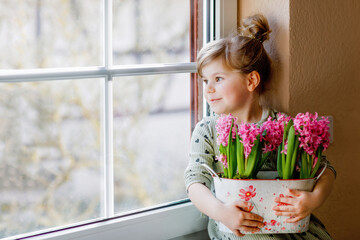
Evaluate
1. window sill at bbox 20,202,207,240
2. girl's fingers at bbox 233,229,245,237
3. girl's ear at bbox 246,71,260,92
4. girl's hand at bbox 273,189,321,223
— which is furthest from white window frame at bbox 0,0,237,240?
girl's hand at bbox 273,189,321,223

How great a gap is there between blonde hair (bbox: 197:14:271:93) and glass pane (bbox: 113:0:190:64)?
0.11 metres

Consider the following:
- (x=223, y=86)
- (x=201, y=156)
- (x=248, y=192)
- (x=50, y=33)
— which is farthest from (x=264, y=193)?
(x=50, y=33)

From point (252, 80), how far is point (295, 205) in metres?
0.42

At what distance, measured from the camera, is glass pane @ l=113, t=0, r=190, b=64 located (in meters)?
1.33

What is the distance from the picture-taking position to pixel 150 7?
1384 mm

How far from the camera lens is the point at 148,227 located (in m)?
1.40

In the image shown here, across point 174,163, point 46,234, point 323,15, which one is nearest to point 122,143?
point 174,163

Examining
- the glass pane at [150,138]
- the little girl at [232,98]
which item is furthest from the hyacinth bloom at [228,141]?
the glass pane at [150,138]

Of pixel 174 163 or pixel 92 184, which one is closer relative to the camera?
pixel 92 184

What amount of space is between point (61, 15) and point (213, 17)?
0.55 meters

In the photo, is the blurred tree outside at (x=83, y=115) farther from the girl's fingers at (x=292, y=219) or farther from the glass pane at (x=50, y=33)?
the girl's fingers at (x=292, y=219)

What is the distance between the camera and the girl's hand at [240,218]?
1.14m

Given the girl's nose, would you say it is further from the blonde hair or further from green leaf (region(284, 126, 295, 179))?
green leaf (region(284, 126, 295, 179))

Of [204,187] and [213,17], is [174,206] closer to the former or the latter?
[204,187]
